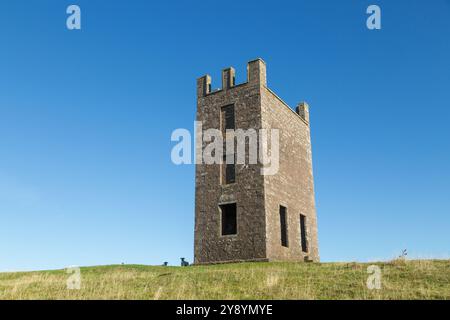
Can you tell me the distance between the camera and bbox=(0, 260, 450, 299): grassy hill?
1241 cm

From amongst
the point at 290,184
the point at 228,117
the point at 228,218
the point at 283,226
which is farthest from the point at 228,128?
the point at 283,226

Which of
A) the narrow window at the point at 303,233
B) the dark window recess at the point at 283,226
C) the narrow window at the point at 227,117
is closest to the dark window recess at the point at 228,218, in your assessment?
the dark window recess at the point at 283,226

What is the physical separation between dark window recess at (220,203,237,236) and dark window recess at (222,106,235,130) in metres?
4.80

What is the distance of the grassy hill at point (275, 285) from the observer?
40.7 ft

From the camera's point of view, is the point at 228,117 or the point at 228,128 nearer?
the point at 228,128

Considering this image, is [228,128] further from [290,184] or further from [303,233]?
[303,233]

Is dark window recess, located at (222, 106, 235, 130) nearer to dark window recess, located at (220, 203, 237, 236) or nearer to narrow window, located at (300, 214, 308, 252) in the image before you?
dark window recess, located at (220, 203, 237, 236)

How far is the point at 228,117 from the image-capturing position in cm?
2819

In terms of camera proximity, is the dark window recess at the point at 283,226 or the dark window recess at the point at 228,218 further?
the dark window recess at the point at 283,226

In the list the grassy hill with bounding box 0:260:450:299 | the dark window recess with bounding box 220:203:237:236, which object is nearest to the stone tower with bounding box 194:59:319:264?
the dark window recess with bounding box 220:203:237:236

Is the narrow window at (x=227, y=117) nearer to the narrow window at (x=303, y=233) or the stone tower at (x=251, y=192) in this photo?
the stone tower at (x=251, y=192)

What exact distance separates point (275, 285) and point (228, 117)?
51.5ft
